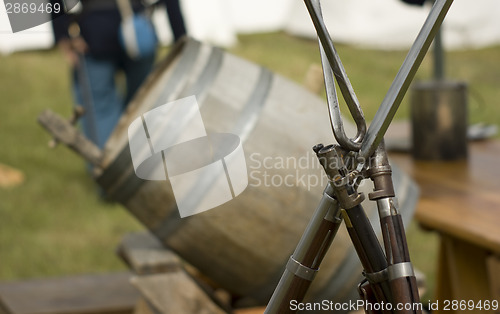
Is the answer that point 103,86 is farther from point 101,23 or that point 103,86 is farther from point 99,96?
point 101,23

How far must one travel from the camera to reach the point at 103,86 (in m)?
3.78

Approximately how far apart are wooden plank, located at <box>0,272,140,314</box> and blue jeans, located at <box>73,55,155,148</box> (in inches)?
62.7

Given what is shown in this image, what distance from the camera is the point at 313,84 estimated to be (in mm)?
1560

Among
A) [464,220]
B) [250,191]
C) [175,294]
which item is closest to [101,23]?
[175,294]

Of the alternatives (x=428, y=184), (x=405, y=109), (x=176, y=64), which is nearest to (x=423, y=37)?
(x=176, y=64)

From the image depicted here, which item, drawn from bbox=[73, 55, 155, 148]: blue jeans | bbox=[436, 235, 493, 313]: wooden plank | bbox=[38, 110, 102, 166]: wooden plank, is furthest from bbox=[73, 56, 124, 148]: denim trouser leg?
bbox=[436, 235, 493, 313]: wooden plank

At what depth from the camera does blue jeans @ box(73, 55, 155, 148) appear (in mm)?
3721

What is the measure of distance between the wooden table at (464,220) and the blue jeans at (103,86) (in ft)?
6.63

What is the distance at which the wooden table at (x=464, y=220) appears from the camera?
156cm

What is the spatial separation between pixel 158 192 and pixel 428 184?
786 millimetres

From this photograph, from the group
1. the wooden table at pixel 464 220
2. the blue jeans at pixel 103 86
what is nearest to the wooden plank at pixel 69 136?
the wooden table at pixel 464 220

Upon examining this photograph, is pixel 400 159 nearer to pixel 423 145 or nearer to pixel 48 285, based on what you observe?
pixel 423 145

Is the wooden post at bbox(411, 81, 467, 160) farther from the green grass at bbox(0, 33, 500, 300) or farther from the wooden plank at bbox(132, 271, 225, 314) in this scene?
the wooden plank at bbox(132, 271, 225, 314)

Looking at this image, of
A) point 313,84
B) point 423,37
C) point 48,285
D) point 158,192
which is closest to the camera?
point 423,37
